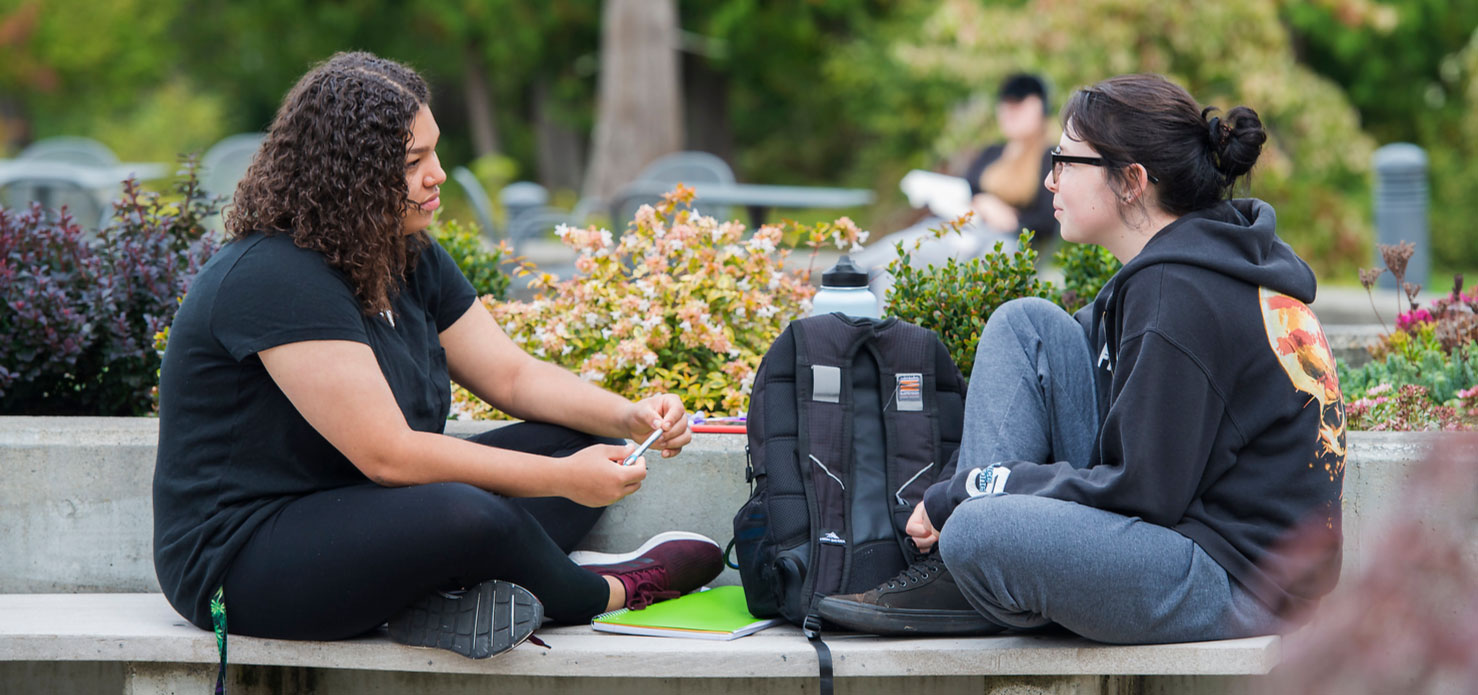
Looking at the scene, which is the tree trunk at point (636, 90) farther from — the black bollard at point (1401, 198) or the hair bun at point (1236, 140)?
the hair bun at point (1236, 140)

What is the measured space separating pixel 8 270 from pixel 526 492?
6.14 ft

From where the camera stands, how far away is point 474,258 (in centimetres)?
425

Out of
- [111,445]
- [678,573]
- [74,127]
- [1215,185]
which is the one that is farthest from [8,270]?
[74,127]

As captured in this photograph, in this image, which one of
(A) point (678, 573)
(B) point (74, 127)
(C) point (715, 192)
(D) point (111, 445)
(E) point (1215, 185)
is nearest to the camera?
(E) point (1215, 185)

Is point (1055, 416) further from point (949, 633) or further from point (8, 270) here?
point (8, 270)

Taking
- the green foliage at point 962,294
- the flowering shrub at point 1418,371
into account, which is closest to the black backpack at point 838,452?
the green foliage at point 962,294

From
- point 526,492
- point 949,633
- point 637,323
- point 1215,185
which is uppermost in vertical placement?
point 1215,185

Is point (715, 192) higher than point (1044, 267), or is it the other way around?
point (715, 192)

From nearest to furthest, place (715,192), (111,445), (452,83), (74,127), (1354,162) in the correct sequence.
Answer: (111,445)
(715,192)
(1354,162)
(74,127)
(452,83)

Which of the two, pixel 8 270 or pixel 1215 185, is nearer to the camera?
pixel 1215 185

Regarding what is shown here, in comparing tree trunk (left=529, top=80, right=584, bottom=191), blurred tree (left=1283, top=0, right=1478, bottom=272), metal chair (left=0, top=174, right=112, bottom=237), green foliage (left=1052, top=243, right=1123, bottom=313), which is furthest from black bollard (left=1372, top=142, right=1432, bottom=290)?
tree trunk (left=529, top=80, right=584, bottom=191)

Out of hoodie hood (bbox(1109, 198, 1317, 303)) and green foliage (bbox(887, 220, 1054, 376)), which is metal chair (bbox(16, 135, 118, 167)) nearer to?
green foliage (bbox(887, 220, 1054, 376))

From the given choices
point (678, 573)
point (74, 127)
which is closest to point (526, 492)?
point (678, 573)

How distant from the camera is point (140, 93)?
86.8 feet
